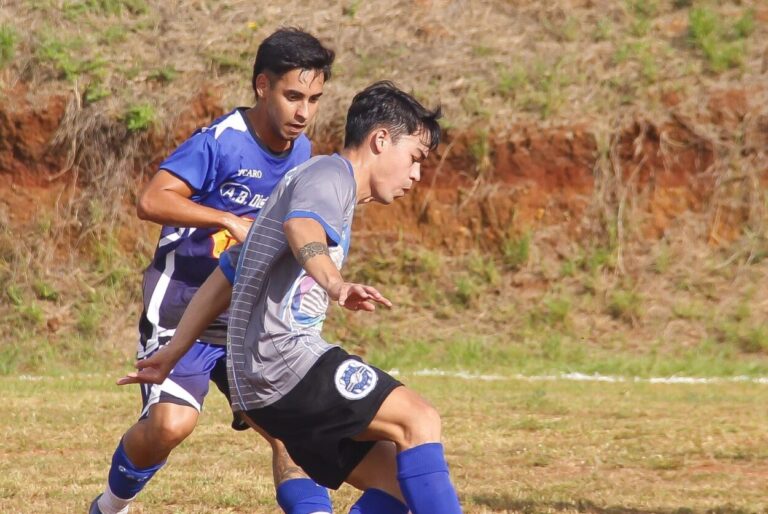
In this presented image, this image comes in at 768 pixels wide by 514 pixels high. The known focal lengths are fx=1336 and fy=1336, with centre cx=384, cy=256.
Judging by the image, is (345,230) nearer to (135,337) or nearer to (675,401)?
(675,401)

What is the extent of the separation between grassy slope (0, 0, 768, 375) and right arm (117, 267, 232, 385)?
25.9ft

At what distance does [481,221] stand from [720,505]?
27.0 ft

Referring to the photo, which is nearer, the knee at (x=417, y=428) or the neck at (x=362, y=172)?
the knee at (x=417, y=428)

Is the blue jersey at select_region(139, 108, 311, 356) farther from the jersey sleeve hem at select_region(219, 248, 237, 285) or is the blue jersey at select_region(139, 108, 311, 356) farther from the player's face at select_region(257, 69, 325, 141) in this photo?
the jersey sleeve hem at select_region(219, 248, 237, 285)

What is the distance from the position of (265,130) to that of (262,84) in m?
0.18

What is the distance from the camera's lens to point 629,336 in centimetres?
1312

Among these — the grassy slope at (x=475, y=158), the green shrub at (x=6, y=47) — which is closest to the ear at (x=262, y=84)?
the grassy slope at (x=475, y=158)

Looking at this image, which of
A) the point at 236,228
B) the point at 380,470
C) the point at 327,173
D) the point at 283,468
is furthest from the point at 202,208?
the point at 380,470

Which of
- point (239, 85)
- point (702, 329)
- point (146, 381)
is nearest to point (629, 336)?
point (702, 329)

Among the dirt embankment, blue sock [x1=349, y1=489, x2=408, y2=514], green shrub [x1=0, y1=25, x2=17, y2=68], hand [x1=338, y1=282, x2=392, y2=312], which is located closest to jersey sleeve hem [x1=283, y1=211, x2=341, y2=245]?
hand [x1=338, y1=282, x2=392, y2=312]

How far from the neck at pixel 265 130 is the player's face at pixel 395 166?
133 centimetres

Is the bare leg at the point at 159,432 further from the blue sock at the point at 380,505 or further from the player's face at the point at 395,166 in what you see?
the player's face at the point at 395,166

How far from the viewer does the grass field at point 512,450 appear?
629 cm

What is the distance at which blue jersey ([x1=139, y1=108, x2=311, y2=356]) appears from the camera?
208 inches
